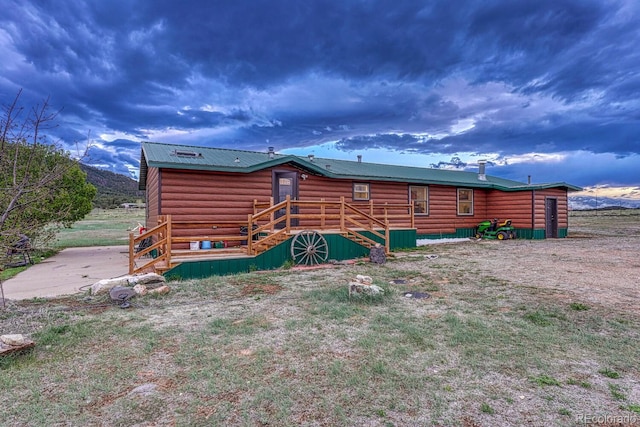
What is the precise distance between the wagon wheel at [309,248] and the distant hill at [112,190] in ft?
173

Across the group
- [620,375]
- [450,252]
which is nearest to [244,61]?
[450,252]

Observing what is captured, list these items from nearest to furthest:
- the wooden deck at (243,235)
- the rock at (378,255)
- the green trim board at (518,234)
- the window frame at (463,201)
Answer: the wooden deck at (243,235) → the rock at (378,255) → the green trim board at (518,234) → the window frame at (463,201)

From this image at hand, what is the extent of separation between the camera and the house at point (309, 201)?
32.4 feet

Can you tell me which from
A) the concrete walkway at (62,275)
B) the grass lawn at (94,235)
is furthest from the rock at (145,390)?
the grass lawn at (94,235)

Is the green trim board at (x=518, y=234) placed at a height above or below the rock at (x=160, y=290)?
above

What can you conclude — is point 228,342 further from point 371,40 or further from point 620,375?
point 371,40

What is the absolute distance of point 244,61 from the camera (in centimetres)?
1728

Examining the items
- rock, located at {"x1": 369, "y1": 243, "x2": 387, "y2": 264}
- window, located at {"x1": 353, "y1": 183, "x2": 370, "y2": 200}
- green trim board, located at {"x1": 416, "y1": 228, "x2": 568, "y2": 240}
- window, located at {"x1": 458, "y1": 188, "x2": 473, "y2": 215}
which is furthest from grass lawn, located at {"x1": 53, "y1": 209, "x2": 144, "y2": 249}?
window, located at {"x1": 458, "y1": 188, "x2": 473, "y2": 215}

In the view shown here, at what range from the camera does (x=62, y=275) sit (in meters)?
8.54

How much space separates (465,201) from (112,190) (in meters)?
72.0

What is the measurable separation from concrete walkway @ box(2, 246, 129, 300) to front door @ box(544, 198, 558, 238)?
20038 mm

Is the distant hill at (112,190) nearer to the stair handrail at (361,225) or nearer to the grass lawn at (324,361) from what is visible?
the stair handrail at (361,225)

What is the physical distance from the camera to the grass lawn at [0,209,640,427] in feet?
8.41

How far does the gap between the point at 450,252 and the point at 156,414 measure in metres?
11.7
